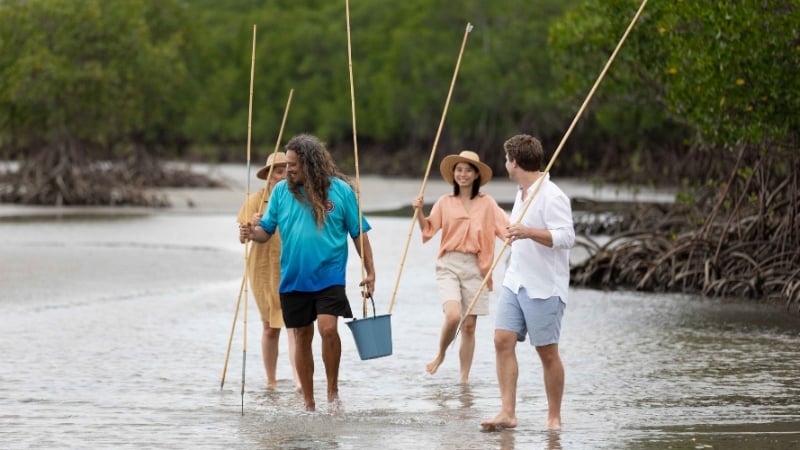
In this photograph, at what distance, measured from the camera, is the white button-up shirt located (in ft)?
26.1

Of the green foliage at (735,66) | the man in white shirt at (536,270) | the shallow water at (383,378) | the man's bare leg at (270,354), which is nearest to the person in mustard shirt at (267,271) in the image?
the man's bare leg at (270,354)

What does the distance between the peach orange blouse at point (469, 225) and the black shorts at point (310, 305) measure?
5.33 ft

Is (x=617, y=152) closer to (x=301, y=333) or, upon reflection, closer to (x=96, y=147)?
(x=96, y=147)

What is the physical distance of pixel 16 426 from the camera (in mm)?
8445

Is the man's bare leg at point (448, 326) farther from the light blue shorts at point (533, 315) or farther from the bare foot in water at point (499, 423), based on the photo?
the light blue shorts at point (533, 315)

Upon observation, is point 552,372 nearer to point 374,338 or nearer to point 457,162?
point 374,338

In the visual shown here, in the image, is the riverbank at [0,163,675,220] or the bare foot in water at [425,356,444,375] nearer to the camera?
the bare foot in water at [425,356,444,375]

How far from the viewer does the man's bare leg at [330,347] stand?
8.55 metres

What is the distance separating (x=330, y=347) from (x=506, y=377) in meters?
1.03

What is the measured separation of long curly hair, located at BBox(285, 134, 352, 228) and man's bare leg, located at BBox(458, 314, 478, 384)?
6.03 ft

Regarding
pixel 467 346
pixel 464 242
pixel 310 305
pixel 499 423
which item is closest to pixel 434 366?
pixel 467 346

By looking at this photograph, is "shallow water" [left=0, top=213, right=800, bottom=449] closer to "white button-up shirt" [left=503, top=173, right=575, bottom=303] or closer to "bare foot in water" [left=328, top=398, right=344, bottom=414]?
"bare foot in water" [left=328, top=398, right=344, bottom=414]

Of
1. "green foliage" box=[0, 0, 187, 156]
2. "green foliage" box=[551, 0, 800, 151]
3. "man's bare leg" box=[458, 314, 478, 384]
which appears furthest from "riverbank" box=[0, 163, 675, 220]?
"man's bare leg" box=[458, 314, 478, 384]

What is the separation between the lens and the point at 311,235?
8500 mm
